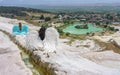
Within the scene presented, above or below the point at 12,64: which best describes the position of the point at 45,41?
above

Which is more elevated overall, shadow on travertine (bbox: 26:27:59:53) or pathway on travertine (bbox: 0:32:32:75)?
shadow on travertine (bbox: 26:27:59:53)

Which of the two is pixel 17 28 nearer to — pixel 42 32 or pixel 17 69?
pixel 42 32

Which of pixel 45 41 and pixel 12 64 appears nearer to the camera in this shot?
pixel 12 64

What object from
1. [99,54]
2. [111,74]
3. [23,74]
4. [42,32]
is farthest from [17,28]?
[111,74]

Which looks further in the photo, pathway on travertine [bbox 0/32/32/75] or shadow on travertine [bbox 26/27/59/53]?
shadow on travertine [bbox 26/27/59/53]

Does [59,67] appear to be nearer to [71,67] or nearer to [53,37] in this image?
[71,67]

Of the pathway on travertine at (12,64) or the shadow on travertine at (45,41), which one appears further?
the shadow on travertine at (45,41)

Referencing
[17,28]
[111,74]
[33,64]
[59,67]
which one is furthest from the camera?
[17,28]

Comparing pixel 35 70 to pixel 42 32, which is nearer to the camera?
pixel 35 70

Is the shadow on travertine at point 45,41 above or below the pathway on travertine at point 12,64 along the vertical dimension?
above

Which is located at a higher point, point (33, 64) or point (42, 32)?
point (42, 32)

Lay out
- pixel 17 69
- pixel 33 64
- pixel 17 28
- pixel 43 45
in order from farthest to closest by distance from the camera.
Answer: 1. pixel 17 28
2. pixel 43 45
3. pixel 33 64
4. pixel 17 69
